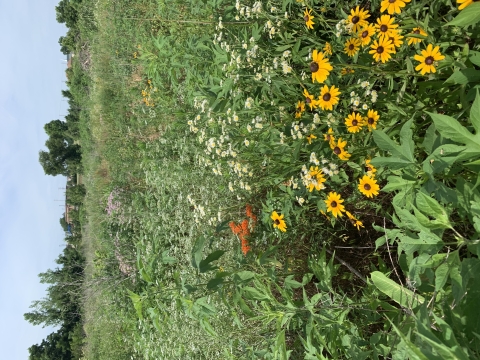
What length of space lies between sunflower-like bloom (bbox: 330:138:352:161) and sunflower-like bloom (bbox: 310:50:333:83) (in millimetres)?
393

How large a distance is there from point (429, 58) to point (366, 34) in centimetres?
37

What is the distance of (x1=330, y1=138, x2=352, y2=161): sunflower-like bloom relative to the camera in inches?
85.2

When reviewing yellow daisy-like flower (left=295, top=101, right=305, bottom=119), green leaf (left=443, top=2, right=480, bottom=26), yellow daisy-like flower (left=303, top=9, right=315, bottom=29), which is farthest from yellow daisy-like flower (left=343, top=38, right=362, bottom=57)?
green leaf (left=443, top=2, right=480, bottom=26)

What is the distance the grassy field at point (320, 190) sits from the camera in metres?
1.38

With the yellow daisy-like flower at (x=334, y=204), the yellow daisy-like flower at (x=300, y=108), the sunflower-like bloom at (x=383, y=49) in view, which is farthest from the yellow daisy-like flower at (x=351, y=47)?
the yellow daisy-like flower at (x=334, y=204)

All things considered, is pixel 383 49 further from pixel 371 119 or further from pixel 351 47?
pixel 371 119

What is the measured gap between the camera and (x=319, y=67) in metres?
2.08

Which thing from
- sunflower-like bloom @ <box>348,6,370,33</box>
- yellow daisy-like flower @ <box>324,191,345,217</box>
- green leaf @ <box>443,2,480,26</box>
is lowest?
yellow daisy-like flower @ <box>324,191,345,217</box>

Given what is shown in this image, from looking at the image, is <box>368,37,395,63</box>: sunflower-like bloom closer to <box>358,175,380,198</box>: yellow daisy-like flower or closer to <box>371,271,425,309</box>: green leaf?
<box>358,175,380,198</box>: yellow daisy-like flower

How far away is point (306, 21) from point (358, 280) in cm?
197

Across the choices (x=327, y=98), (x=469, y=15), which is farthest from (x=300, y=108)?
(x=469, y=15)

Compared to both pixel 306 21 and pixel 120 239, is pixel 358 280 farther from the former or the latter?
pixel 120 239

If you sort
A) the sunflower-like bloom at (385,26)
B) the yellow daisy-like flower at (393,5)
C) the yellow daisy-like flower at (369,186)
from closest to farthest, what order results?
1. the yellow daisy-like flower at (393,5)
2. the sunflower-like bloom at (385,26)
3. the yellow daisy-like flower at (369,186)

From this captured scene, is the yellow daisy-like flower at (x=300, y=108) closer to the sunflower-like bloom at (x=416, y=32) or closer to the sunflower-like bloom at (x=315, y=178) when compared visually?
the sunflower-like bloom at (x=315, y=178)
